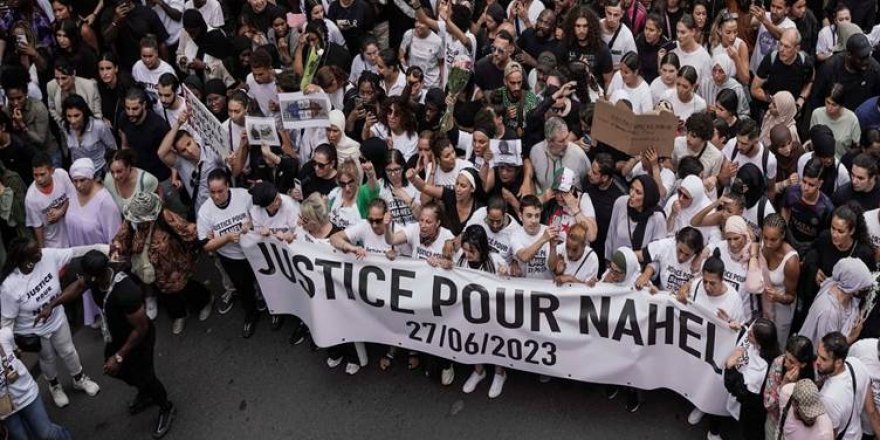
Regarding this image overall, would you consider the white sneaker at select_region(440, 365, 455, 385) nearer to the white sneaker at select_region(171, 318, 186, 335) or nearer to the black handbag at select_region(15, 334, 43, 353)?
the white sneaker at select_region(171, 318, 186, 335)

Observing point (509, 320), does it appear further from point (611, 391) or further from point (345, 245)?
point (345, 245)

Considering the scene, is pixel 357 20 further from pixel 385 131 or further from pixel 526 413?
pixel 526 413

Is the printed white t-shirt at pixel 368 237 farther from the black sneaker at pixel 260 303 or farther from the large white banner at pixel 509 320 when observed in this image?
the black sneaker at pixel 260 303

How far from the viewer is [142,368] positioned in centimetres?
689

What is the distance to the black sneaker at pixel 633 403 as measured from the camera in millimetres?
7055

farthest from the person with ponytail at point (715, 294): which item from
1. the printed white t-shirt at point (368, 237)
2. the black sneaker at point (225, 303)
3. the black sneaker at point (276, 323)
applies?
the black sneaker at point (225, 303)

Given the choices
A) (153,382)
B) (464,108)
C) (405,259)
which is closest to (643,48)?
(464,108)

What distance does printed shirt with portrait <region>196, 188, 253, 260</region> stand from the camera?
761 centimetres

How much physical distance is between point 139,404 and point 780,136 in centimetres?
→ 556

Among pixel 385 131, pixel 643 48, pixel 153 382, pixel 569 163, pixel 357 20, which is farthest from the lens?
pixel 357 20

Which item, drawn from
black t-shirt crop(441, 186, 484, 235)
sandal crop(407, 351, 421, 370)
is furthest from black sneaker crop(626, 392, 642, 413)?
black t-shirt crop(441, 186, 484, 235)

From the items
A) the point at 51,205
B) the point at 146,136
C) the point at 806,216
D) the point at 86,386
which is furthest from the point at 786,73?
the point at 86,386

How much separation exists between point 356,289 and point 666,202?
100.0 inches

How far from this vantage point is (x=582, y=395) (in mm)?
7234
